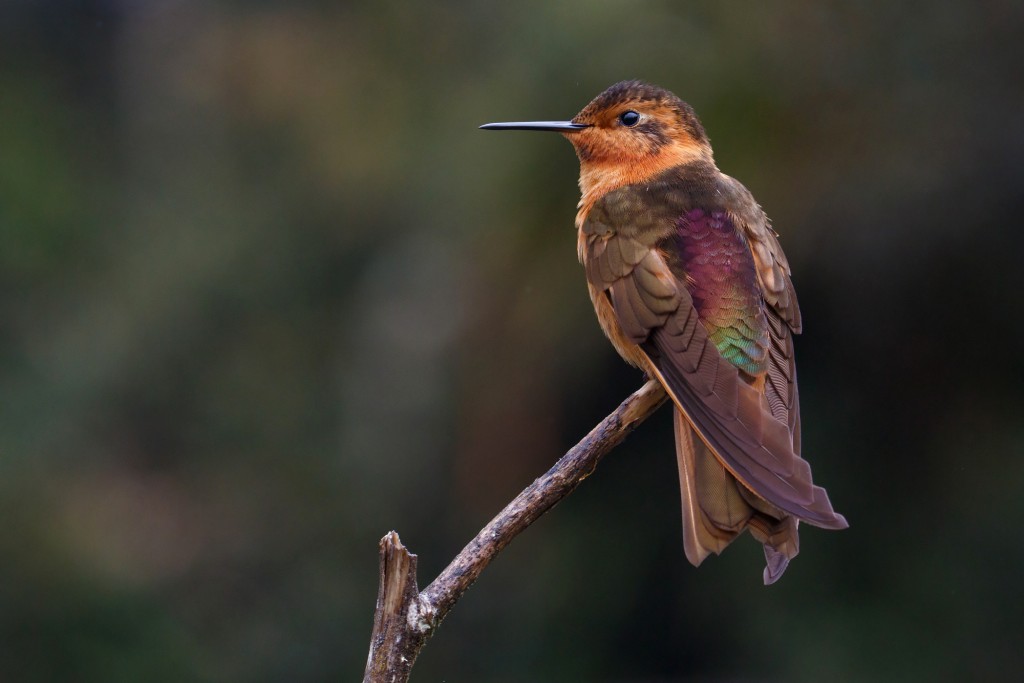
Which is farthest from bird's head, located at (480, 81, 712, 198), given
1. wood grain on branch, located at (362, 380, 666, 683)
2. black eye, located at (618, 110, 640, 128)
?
wood grain on branch, located at (362, 380, 666, 683)

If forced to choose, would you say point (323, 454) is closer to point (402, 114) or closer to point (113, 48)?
point (402, 114)

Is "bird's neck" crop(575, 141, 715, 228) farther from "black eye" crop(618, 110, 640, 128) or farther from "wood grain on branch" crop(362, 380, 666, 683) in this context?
"wood grain on branch" crop(362, 380, 666, 683)

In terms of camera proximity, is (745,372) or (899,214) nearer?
(745,372)

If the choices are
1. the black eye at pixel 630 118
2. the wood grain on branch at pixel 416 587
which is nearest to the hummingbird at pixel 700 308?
the black eye at pixel 630 118

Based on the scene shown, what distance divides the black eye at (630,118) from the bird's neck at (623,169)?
12 cm

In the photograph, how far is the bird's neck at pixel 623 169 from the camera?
12.2 feet

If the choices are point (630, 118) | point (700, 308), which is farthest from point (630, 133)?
point (700, 308)

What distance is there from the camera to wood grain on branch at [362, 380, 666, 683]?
6.84ft

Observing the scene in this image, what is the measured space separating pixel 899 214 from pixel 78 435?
17.1 ft

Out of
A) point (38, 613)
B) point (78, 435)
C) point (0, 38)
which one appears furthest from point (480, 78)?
point (0, 38)

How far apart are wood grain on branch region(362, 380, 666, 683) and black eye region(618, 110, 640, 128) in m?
1.71

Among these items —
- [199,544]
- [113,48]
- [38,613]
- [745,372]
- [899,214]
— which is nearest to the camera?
[745,372]

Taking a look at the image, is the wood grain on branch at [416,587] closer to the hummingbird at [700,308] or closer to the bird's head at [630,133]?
the hummingbird at [700,308]

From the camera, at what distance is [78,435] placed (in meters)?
8.41
